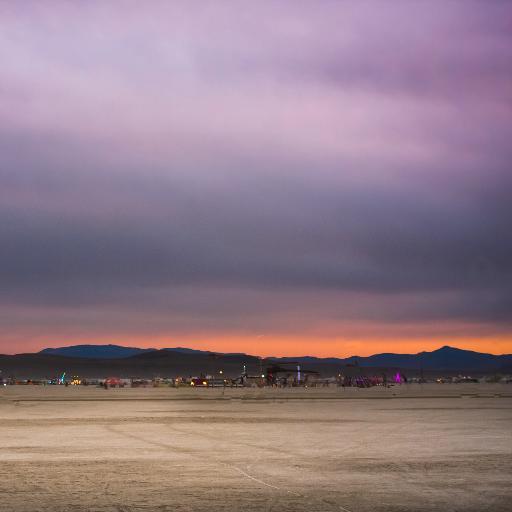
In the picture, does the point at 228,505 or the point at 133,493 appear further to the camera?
the point at 133,493

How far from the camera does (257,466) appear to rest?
81.3 feet

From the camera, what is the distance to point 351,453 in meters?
28.6

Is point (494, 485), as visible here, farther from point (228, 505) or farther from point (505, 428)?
point (505, 428)

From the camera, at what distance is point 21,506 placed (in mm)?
17547

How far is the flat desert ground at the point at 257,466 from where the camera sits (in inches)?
724

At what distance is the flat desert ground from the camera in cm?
1839

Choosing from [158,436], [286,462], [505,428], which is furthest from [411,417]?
[286,462]

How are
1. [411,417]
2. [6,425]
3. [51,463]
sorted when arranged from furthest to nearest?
1. [411,417]
2. [6,425]
3. [51,463]

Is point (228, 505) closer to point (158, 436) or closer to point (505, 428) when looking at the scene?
point (158, 436)

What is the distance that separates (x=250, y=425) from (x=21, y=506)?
25752mm

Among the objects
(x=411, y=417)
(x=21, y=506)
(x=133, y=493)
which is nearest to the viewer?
(x=21, y=506)

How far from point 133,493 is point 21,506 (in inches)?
108

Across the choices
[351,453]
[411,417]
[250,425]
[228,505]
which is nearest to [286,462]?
[351,453]

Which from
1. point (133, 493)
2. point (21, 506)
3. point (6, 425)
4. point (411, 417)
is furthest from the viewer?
point (411, 417)
